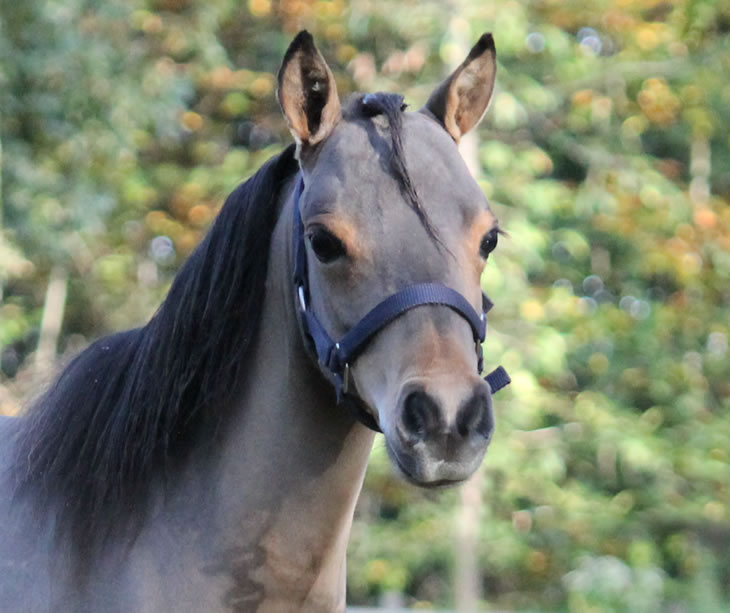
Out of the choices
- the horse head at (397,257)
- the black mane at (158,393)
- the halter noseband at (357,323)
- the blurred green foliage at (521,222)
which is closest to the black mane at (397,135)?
the horse head at (397,257)

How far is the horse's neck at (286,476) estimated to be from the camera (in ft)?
7.68

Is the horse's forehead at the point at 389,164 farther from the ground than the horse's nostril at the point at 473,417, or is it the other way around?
the horse's forehead at the point at 389,164

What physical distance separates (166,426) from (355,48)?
7.44m

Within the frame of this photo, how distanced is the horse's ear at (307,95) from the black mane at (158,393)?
7.3 inches

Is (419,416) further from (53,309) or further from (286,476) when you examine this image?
(53,309)

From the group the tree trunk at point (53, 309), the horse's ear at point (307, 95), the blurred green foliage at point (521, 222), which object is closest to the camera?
the horse's ear at point (307, 95)

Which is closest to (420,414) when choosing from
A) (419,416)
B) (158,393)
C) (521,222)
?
(419,416)

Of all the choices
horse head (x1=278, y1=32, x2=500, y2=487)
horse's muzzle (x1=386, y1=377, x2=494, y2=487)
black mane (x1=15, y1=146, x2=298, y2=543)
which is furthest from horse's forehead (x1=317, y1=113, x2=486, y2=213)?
horse's muzzle (x1=386, y1=377, x2=494, y2=487)

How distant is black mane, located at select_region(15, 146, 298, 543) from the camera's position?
2406mm

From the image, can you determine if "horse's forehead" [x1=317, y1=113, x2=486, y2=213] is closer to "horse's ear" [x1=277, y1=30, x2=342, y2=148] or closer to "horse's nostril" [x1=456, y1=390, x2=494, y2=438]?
"horse's ear" [x1=277, y1=30, x2=342, y2=148]

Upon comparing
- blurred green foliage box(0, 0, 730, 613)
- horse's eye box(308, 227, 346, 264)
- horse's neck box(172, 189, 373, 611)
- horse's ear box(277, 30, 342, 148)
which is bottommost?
blurred green foliage box(0, 0, 730, 613)

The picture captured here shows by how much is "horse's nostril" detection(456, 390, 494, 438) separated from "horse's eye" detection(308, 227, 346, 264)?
1.45ft

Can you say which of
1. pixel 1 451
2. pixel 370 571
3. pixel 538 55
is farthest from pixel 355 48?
pixel 1 451

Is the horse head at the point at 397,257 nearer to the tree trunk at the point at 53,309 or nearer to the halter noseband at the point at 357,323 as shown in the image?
the halter noseband at the point at 357,323
